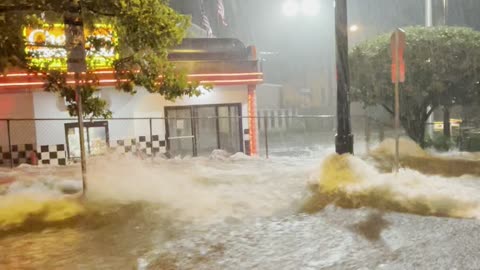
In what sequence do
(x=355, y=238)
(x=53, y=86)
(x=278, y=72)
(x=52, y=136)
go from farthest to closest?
(x=278, y=72)
(x=52, y=136)
(x=53, y=86)
(x=355, y=238)

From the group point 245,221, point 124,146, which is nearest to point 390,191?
point 245,221

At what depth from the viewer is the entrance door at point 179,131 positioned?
17.4 m

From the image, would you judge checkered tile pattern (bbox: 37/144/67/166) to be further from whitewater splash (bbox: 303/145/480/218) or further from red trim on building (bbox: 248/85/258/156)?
whitewater splash (bbox: 303/145/480/218)

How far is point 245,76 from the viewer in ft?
57.1

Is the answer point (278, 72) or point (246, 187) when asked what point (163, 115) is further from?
point (278, 72)

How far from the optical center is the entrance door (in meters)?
17.4

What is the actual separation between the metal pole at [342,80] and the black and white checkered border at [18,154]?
9.49 m

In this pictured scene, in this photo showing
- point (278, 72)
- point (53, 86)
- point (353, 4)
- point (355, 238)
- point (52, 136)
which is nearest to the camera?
point (355, 238)

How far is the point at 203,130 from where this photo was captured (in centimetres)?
1784

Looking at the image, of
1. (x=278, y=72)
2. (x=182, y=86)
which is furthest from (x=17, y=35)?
(x=278, y=72)

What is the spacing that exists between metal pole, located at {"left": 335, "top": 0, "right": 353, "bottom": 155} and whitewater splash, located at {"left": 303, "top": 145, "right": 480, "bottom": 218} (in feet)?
2.27

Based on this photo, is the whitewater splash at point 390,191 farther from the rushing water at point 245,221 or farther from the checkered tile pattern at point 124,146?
the checkered tile pattern at point 124,146

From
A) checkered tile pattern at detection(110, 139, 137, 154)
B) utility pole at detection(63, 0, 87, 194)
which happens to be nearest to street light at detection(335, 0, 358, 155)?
utility pole at detection(63, 0, 87, 194)

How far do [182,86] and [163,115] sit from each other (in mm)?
7275
